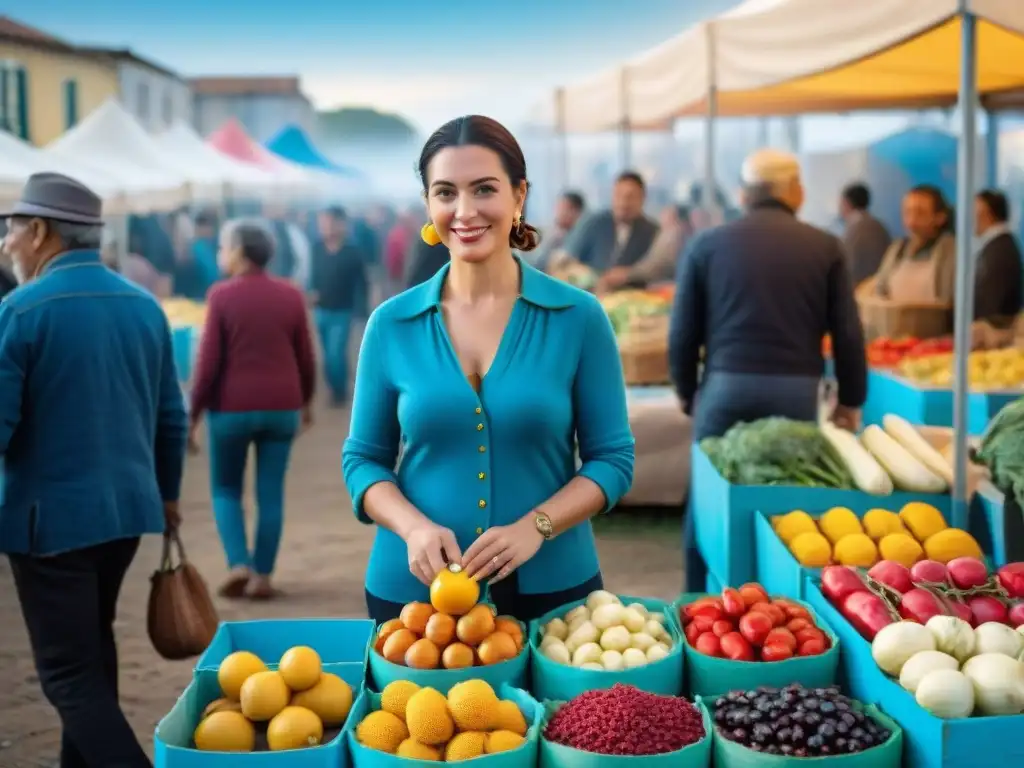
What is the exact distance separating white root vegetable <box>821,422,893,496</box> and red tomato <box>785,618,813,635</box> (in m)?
1.42

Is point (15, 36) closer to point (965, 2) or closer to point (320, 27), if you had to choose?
point (320, 27)

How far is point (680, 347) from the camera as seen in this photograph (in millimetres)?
5105

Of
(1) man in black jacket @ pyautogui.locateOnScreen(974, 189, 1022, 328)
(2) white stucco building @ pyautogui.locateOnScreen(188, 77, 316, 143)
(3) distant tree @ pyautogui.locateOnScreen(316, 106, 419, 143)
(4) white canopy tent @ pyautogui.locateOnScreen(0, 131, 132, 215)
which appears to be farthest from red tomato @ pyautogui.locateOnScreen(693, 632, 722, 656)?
(3) distant tree @ pyautogui.locateOnScreen(316, 106, 419, 143)

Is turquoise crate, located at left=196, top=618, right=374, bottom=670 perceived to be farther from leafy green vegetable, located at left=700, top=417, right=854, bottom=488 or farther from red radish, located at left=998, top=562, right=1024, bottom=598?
leafy green vegetable, located at left=700, top=417, right=854, bottom=488

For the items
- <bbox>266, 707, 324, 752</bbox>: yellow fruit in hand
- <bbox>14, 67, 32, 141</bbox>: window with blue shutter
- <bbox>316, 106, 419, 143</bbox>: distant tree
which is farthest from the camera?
<bbox>316, 106, 419, 143</bbox>: distant tree

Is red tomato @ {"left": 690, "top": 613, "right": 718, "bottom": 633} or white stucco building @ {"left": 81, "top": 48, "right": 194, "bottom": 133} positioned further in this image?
white stucco building @ {"left": 81, "top": 48, "right": 194, "bottom": 133}

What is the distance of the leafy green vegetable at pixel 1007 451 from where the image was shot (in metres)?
3.62

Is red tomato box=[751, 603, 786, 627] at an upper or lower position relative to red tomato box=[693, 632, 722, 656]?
upper

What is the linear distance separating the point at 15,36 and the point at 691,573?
106ft

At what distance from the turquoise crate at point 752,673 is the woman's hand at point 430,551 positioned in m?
0.54

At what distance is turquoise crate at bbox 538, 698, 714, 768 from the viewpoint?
6.79ft

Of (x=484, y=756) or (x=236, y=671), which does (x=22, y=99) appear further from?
(x=484, y=756)

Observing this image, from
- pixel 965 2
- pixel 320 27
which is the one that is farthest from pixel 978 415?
pixel 320 27

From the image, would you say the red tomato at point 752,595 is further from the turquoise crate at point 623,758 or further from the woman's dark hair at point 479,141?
the woman's dark hair at point 479,141
